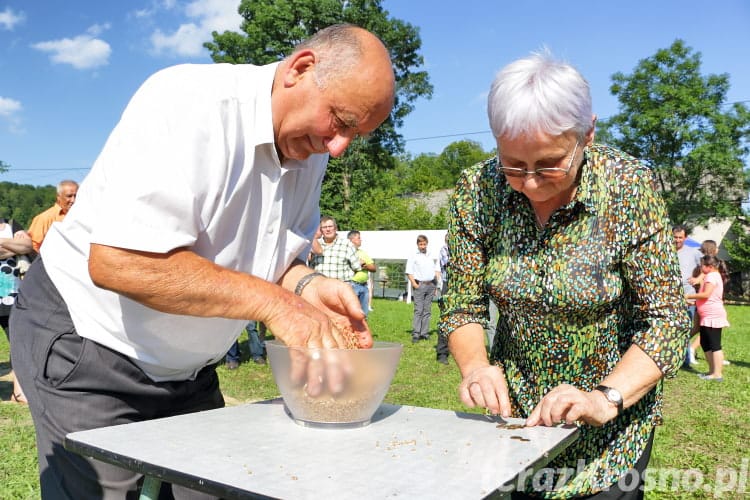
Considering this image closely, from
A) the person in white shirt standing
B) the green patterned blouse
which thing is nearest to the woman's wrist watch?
the green patterned blouse

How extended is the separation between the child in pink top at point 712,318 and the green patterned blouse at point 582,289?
6.02 metres

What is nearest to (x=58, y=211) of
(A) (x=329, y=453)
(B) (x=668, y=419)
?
(A) (x=329, y=453)

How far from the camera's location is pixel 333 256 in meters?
7.88

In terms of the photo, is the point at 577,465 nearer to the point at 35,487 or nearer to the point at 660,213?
the point at 660,213

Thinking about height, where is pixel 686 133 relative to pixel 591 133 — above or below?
above

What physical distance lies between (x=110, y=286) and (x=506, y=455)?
0.83m

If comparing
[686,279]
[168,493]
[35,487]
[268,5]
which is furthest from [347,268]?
[268,5]

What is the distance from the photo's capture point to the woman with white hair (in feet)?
4.70

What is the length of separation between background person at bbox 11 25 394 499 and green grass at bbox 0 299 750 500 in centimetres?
227

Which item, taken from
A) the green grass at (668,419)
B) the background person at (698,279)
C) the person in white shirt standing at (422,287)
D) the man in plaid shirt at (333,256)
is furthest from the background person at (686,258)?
the man in plaid shirt at (333,256)

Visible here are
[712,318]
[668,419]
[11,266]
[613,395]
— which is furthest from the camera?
[712,318]

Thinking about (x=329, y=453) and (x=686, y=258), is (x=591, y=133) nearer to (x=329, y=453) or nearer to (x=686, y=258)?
(x=329, y=453)

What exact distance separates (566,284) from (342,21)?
27.2 m

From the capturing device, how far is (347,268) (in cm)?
793
